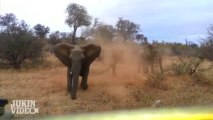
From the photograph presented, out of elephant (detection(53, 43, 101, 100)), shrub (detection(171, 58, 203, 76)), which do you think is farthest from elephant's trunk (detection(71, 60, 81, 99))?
shrub (detection(171, 58, 203, 76))

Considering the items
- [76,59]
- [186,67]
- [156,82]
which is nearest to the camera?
[76,59]

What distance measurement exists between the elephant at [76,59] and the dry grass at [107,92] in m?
0.50

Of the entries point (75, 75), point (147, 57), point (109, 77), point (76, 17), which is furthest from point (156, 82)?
point (76, 17)

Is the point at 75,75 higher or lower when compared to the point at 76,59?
lower

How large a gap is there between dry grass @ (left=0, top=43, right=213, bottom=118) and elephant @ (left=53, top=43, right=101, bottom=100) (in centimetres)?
50

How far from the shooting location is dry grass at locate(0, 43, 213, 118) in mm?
14828

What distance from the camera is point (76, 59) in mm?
16328

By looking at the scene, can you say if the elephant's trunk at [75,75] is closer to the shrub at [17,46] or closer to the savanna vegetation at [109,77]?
the savanna vegetation at [109,77]

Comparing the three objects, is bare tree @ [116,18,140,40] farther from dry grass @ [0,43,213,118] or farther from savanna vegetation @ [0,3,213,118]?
dry grass @ [0,43,213,118]

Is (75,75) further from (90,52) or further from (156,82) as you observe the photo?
(156,82)

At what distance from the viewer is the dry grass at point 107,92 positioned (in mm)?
14828

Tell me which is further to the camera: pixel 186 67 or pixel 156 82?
pixel 186 67

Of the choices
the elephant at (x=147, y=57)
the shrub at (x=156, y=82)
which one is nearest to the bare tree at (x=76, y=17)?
the elephant at (x=147, y=57)

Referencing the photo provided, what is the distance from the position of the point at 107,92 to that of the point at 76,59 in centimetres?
182
